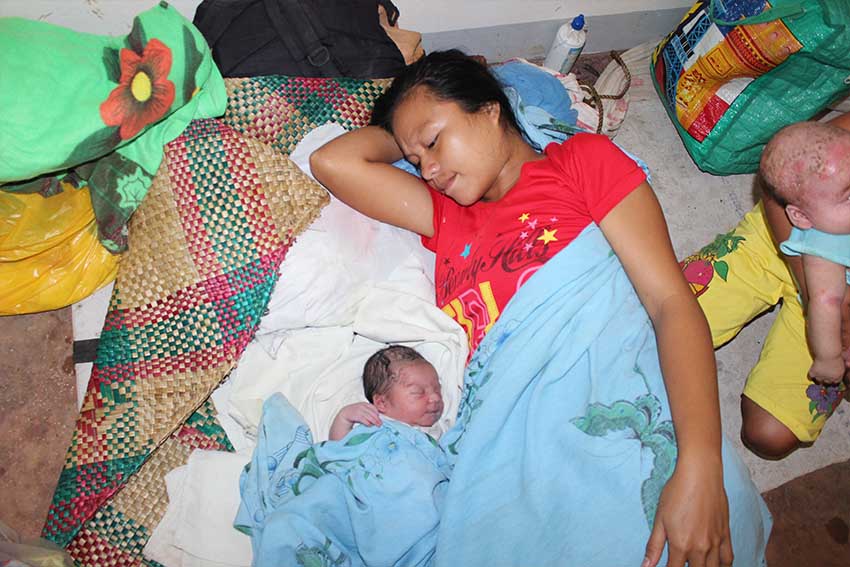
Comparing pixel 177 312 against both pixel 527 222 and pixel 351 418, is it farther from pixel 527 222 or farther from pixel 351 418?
pixel 527 222

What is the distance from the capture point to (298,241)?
1.67m

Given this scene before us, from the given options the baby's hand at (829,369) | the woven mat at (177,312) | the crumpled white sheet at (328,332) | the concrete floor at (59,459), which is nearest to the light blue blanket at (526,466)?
the crumpled white sheet at (328,332)

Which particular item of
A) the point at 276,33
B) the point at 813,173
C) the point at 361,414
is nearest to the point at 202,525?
the point at 361,414

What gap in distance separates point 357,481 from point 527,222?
29.8 inches

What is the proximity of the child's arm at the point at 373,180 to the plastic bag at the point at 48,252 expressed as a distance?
71cm

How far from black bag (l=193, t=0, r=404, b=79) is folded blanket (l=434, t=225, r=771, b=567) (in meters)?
0.95

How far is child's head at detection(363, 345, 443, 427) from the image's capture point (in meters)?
1.57

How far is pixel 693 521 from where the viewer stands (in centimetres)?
120

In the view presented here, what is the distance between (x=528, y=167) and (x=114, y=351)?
1.19 meters

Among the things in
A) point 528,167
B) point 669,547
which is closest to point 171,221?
point 528,167

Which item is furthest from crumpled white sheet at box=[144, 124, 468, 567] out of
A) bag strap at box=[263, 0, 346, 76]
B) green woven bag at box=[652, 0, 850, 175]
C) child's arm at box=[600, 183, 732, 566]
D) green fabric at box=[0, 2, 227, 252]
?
green woven bag at box=[652, 0, 850, 175]

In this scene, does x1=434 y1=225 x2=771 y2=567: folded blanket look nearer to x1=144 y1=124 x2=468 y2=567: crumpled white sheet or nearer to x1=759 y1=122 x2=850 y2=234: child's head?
x1=144 y1=124 x2=468 y2=567: crumpled white sheet

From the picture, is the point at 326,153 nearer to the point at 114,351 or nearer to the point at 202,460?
the point at 114,351

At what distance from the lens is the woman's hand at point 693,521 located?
120cm
